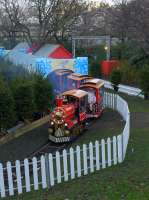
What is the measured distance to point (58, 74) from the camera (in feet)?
69.9

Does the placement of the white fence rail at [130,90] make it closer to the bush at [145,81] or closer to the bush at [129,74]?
the bush at [129,74]

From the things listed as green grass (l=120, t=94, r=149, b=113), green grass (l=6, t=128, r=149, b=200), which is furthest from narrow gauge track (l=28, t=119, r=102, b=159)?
green grass (l=120, t=94, r=149, b=113)

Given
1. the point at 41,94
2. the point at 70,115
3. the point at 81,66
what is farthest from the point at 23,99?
the point at 81,66

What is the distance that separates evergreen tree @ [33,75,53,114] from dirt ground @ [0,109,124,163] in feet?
5.09

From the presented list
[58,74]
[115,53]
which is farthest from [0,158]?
[115,53]

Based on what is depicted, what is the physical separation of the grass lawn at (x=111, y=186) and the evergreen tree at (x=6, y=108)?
5564 millimetres

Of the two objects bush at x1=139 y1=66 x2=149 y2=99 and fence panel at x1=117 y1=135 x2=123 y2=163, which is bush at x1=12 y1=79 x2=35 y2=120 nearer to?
fence panel at x1=117 y1=135 x2=123 y2=163

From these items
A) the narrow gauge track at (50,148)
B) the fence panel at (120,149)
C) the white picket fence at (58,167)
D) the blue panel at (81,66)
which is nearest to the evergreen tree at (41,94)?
the narrow gauge track at (50,148)

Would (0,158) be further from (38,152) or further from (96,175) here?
(96,175)

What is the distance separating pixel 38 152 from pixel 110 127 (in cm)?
416

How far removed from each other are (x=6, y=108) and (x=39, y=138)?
5.62ft

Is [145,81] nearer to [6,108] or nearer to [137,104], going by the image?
[137,104]

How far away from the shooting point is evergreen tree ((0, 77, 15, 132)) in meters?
13.9

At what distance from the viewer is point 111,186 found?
8.22 metres
